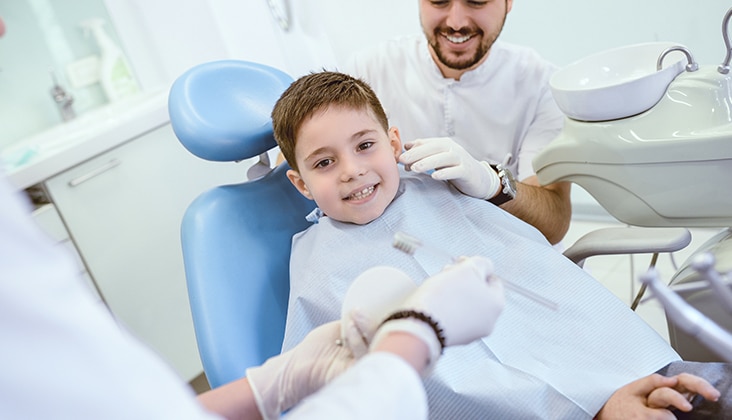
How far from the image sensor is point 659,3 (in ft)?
7.20

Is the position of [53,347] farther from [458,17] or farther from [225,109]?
[458,17]

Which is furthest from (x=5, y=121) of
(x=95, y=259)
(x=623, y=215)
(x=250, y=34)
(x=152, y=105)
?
(x=623, y=215)

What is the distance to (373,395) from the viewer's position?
23.9 inches

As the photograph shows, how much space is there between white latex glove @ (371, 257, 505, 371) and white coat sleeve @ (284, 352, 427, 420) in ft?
→ 0.23

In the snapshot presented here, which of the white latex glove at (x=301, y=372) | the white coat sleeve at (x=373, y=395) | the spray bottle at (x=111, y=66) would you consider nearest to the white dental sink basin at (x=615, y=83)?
the white latex glove at (x=301, y=372)

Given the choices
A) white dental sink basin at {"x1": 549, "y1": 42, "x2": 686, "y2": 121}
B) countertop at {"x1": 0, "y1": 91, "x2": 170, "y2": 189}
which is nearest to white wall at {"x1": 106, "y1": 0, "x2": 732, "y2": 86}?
countertop at {"x1": 0, "y1": 91, "x2": 170, "y2": 189}

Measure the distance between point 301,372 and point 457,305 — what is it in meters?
0.24

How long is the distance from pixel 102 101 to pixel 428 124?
173 cm

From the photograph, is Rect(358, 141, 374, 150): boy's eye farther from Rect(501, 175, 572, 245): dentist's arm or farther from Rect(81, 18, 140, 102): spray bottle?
Rect(81, 18, 140, 102): spray bottle

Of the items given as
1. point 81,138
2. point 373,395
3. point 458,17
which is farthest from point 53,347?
point 81,138

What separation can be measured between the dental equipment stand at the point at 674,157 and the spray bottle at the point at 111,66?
85.4 inches

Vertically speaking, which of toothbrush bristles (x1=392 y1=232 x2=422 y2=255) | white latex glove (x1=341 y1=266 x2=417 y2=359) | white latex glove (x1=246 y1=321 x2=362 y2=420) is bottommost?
white latex glove (x1=246 y1=321 x2=362 y2=420)

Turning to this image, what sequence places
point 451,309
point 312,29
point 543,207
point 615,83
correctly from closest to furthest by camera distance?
1. point 451,309
2. point 615,83
3. point 543,207
4. point 312,29

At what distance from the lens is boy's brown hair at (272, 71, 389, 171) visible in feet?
4.37
